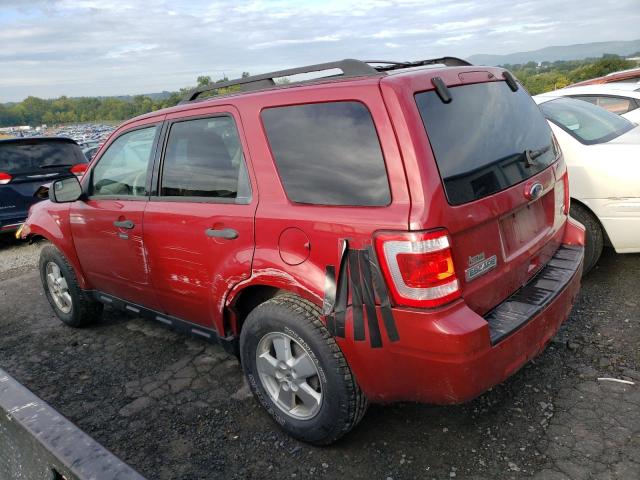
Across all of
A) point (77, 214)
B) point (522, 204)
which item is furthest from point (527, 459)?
point (77, 214)

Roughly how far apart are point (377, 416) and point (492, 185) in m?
1.42

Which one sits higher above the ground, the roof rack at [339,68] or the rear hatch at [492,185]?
the roof rack at [339,68]

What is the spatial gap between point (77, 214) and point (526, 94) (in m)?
3.31

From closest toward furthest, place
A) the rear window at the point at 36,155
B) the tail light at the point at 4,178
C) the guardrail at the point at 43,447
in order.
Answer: the guardrail at the point at 43,447
the tail light at the point at 4,178
the rear window at the point at 36,155

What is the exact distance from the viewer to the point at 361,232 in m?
2.19

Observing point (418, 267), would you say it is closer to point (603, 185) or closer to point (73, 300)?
point (603, 185)

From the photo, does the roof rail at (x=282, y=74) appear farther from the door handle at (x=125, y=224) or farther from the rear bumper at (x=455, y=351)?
the rear bumper at (x=455, y=351)

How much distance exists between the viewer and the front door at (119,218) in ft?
11.2

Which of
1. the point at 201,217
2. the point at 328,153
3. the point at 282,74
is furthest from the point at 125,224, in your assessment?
the point at 328,153

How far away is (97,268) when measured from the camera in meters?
3.95

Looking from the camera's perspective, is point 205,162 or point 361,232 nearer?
point 361,232

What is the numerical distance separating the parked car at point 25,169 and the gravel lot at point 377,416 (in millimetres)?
4039

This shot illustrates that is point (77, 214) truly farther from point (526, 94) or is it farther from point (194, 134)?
point (526, 94)

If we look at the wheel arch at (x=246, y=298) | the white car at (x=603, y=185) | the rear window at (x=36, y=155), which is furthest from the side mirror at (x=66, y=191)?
the rear window at (x=36, y=155)
